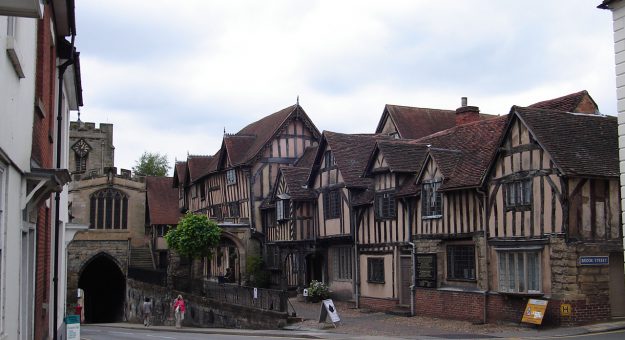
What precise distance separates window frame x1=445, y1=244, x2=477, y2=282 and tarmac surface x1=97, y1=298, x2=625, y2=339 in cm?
157

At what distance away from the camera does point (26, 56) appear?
8680 mm

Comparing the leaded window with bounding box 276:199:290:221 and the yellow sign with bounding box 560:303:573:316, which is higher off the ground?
the leaded window with bounding box 276:199:290:221

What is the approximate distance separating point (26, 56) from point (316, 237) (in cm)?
2761

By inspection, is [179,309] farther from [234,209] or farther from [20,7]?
[20,7]

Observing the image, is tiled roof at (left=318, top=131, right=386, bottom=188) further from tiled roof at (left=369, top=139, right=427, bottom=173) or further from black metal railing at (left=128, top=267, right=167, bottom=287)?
black metal railing at (left=128, top=267, right=167, bottom=287)

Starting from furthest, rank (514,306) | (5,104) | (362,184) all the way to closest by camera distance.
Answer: (362,184), (514,306), (5,104)

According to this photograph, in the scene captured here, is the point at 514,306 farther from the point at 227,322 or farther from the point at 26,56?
the point at 26,56

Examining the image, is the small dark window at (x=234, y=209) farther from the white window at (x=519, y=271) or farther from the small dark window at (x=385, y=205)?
the white window at (x=519, y=271)

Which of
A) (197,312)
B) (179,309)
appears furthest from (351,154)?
(197,312)

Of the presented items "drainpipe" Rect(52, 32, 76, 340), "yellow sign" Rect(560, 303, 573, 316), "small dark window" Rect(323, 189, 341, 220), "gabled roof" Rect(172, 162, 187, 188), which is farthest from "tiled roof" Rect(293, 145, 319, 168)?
"drainpipe" Rect(52, 32, 76, 340)

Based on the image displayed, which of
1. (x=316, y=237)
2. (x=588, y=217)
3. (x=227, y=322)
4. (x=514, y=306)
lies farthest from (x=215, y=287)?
(x=588, y=217)

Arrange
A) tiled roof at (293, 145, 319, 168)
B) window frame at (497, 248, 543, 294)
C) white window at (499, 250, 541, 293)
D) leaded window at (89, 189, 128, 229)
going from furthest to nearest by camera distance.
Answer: leaded window at (89, 189, 128, 229)
tiled roof at (293, 145, 319, 168)
white window at (499, 250, 541, 293)
window frame at (497, 248, 543, 294)

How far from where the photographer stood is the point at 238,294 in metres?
33.3

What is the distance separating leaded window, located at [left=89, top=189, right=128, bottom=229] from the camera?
56.3 metres
